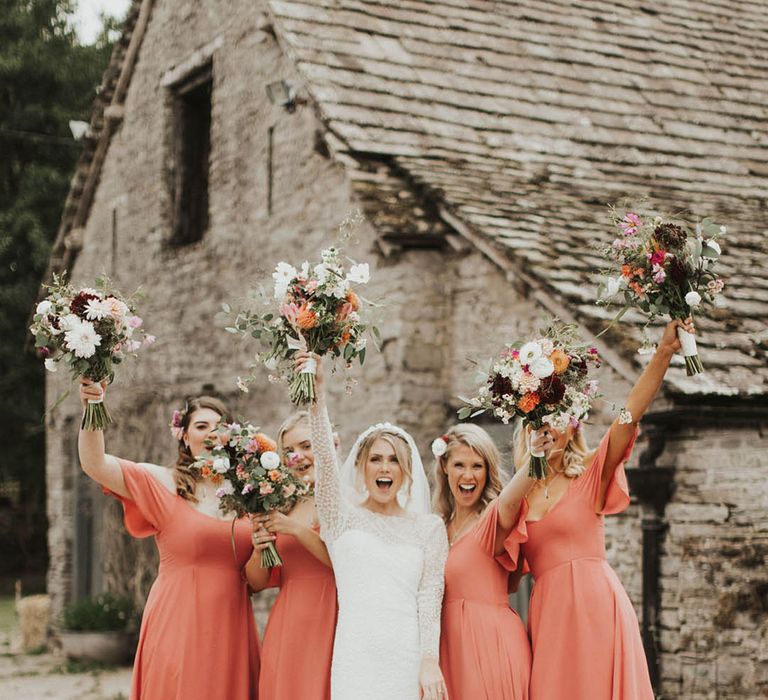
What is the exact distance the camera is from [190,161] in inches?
466

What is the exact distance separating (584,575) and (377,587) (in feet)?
2.54

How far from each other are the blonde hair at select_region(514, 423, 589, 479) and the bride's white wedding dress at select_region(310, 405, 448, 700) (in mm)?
409

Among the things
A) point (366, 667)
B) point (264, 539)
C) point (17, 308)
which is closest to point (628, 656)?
point (366, 667)

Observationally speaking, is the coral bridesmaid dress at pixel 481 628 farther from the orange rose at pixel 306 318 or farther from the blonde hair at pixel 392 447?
the orange rose at pixel 306 318

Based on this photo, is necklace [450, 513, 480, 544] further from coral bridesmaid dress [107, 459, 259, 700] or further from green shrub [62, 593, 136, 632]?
green shrub [62, 593, 136, 632]

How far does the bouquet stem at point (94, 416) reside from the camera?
4.44 m

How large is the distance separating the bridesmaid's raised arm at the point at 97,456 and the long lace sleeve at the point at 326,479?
816 mm

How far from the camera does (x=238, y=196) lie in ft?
34.6

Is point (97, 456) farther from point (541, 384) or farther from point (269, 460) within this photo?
point (541, 384)

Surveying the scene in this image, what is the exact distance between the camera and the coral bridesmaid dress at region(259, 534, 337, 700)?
461cm

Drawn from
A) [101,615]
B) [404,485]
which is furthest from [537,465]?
[101,615]

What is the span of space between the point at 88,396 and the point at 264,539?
34.6 inches

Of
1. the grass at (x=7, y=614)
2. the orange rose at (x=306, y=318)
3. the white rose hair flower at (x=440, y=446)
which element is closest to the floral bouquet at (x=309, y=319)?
the orange rose at (x=306, y=318)

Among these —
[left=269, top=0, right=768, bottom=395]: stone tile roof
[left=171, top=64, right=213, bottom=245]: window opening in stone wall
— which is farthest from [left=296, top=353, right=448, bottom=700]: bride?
[left=171, top=64, right=213, bottom=245]: window opening in stone wall
